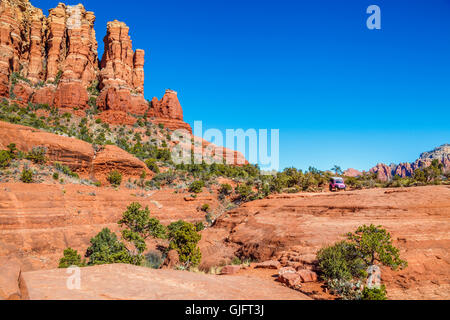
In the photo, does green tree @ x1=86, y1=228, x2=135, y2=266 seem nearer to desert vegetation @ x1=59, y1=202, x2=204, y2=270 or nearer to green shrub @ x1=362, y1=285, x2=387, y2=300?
desert vegetation @ x1=59, y1=202, x2=204, y2=270

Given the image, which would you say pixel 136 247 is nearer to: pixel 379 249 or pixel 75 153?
pixel 379 249

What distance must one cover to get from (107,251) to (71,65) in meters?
Result: 60.2

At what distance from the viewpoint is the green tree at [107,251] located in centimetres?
1393

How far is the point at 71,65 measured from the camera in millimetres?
60156

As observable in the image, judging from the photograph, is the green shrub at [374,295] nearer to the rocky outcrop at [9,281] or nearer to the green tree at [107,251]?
the rocky outcrop at [9,281]

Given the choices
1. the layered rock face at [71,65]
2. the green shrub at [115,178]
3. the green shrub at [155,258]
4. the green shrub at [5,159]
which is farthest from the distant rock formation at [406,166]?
the green shrub at [5,159]

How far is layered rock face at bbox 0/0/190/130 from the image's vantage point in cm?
5425

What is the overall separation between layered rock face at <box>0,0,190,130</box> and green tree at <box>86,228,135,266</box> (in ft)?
151

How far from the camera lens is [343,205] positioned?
1702cm

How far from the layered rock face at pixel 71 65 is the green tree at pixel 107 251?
4617 cm

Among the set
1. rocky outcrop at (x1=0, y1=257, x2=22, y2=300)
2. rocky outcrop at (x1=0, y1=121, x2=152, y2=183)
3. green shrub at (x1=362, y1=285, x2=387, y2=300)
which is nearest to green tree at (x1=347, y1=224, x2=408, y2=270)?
green shrub at (x1=362, y1=285, x2=387, y2=300)

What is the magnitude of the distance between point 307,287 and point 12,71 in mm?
71677

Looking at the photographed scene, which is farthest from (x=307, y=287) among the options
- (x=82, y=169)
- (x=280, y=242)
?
(x=82, y=169)
